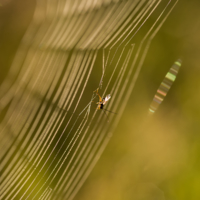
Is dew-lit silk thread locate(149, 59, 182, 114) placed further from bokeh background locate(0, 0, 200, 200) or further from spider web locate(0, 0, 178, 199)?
spider web locate(0, 0, 178, 199)

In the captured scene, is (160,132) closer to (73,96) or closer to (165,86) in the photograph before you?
(165,86)

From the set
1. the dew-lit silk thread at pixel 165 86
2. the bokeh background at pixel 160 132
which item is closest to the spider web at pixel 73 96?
the bokeh background at pixel 160 132

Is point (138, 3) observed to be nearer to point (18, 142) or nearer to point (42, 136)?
point (42, 136)

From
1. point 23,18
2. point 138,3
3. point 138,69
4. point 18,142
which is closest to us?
point 138,3

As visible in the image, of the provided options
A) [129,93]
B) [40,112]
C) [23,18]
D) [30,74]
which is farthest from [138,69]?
[23,18]

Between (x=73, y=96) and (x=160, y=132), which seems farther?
(x=73, y=96)

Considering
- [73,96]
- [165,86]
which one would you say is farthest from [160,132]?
[73,96]

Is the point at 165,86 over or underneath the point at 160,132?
over
